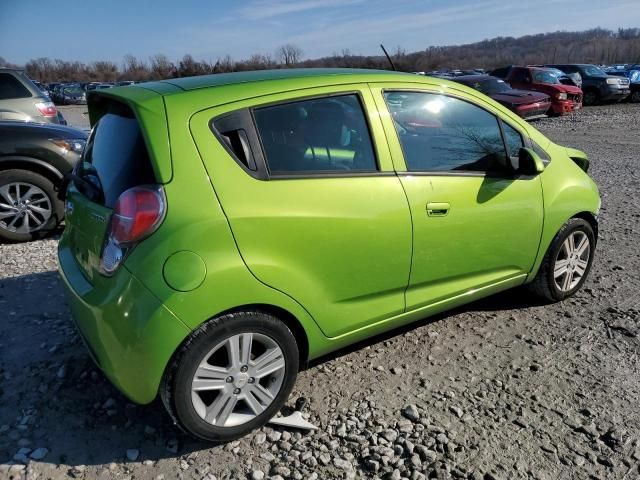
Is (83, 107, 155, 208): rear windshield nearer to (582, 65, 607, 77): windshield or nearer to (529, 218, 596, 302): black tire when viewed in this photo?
(529, 218, 596, 302): black tire

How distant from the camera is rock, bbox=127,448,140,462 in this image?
8.09 feet

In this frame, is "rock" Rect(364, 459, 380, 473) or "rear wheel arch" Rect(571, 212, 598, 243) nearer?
"rock" Rect(364, 459, 380, 473)

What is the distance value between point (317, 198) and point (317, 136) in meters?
0.36

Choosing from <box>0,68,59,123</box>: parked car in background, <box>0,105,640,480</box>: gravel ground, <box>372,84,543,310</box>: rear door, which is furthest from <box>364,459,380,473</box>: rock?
<box>0,68,59,123</box>: parked car in background

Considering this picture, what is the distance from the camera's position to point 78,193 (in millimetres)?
2818

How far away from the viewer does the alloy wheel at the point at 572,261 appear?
12.5 feet

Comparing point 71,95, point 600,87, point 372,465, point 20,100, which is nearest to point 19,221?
point 20,100

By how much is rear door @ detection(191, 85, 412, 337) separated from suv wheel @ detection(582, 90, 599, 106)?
77.8 feet

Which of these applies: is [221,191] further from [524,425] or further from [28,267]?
[28,267]

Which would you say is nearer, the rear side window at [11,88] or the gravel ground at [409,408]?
the gravel ground at [409,408]

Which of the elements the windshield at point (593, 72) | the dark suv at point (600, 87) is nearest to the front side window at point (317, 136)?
the dark suv at point (600, 87)

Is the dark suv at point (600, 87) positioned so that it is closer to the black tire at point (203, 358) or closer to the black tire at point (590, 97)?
the black tire at point (590, 97)

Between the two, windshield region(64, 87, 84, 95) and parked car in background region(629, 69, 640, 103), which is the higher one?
windshield region(64, 87, 84, 95)

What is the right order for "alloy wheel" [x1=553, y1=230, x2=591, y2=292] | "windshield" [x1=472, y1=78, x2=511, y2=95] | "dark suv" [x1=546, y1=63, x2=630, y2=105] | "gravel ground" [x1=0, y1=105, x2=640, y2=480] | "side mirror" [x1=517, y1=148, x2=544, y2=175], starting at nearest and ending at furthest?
"gravel ground" [x1=0, y1=105, x2=640, y2=480], "side mirror" [x1=517, y1=148, x2=544, y2=175], "alloy wheel" [x1=553, y1=230, x2=591, y2=292], "windshield" [x1=472, y1=78, x2=511, y2=95], "dark suv" [x1=546, y1=63, x2=630, y2=105]
